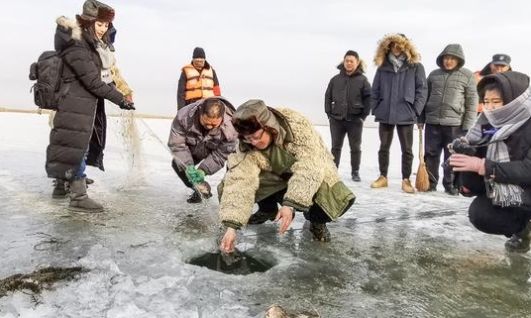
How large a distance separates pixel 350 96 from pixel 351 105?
0.13 metres

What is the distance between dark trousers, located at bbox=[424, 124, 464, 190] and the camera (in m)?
5.89

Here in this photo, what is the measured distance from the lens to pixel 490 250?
3326 millimetres

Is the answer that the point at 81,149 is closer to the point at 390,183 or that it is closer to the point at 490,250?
the point at 490,250

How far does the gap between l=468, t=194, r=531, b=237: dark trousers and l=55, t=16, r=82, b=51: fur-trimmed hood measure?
11.0ft

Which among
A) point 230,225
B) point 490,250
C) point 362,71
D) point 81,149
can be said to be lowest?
point 490,250

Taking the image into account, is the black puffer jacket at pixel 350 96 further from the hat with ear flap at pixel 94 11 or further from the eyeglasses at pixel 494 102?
the hat with ear flap at pixel 94 11

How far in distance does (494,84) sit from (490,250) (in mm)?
1197

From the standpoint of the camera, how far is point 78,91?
3842mm

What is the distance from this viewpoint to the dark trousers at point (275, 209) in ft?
10.8

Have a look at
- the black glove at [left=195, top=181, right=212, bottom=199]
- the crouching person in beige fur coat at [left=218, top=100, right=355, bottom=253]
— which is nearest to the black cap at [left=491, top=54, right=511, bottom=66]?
the crouching person in beige fur coat at [left=218, top=100, right=355, bottom=253]

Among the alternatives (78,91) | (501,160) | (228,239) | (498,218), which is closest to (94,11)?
(78,91)

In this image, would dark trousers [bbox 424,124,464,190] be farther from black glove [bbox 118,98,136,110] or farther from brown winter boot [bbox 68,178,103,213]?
brown winter boot [bbox 68,178,103,213]

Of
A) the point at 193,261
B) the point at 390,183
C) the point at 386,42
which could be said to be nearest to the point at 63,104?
the point at 193,261

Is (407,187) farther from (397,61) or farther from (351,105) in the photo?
(397,61)
